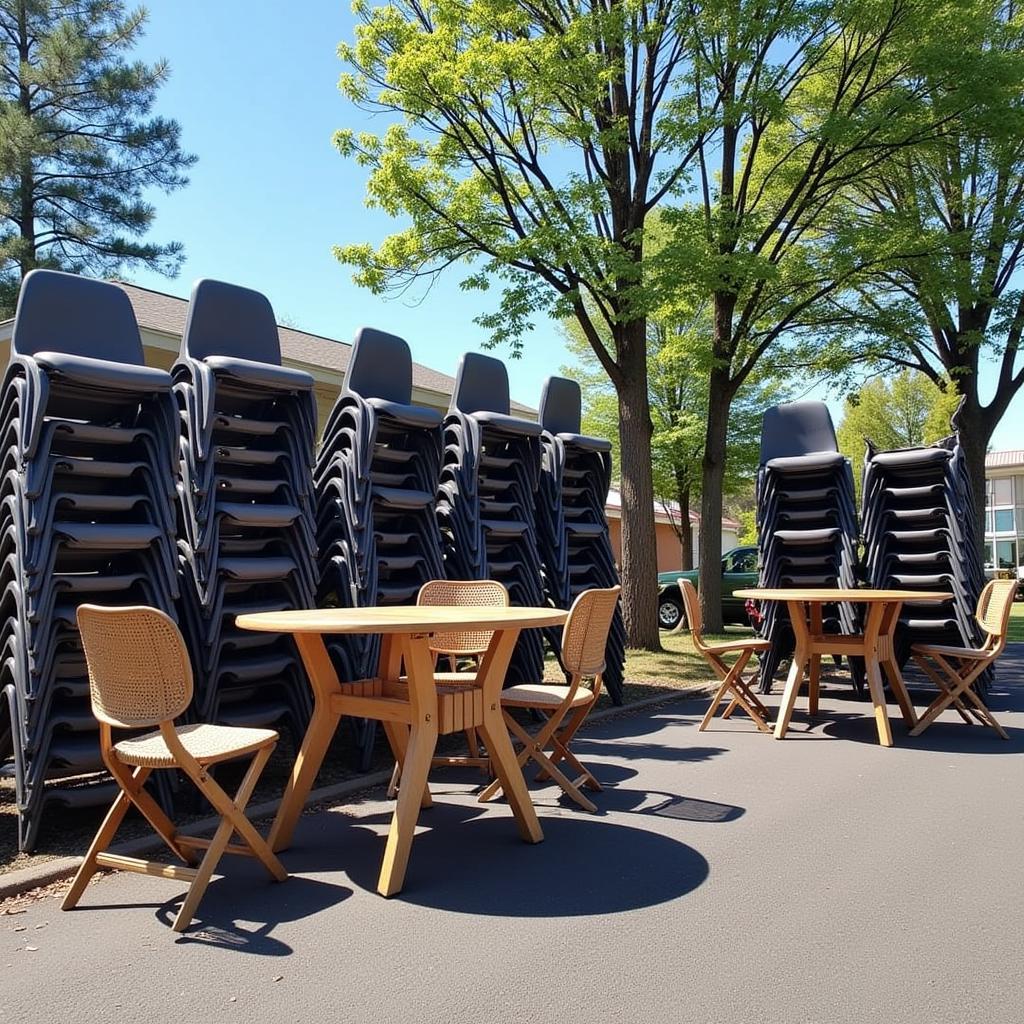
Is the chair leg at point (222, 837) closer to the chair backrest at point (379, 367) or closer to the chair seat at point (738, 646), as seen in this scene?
the chair backrest at point (379, 367)

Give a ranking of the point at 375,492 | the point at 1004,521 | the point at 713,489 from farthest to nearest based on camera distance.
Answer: the point at 1004,521, the point at 713,489, the point at 375,492

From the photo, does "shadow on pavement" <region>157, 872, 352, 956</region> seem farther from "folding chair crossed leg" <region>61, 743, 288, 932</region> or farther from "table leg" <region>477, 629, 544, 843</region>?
"table leg" <region>477, 629, 544, 843</region>

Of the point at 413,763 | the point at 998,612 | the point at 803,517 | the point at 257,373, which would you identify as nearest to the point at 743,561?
the point at 803,517

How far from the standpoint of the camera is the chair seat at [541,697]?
525 cm

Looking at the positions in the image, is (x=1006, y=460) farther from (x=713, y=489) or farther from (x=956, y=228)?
(x=713, y=489)

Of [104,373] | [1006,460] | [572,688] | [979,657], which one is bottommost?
[979,657]

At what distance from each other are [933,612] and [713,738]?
9.94 ft

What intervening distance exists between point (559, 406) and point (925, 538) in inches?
151

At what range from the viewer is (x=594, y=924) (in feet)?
11.8

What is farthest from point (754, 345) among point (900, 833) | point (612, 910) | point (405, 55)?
point (612, 910)

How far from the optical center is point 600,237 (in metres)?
11.8

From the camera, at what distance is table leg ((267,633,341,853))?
14.8ft

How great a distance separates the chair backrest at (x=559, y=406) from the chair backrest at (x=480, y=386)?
2.42ft

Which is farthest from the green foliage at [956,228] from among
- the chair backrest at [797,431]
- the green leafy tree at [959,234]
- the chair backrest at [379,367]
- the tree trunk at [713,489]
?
the chair backrest at [379,367]
